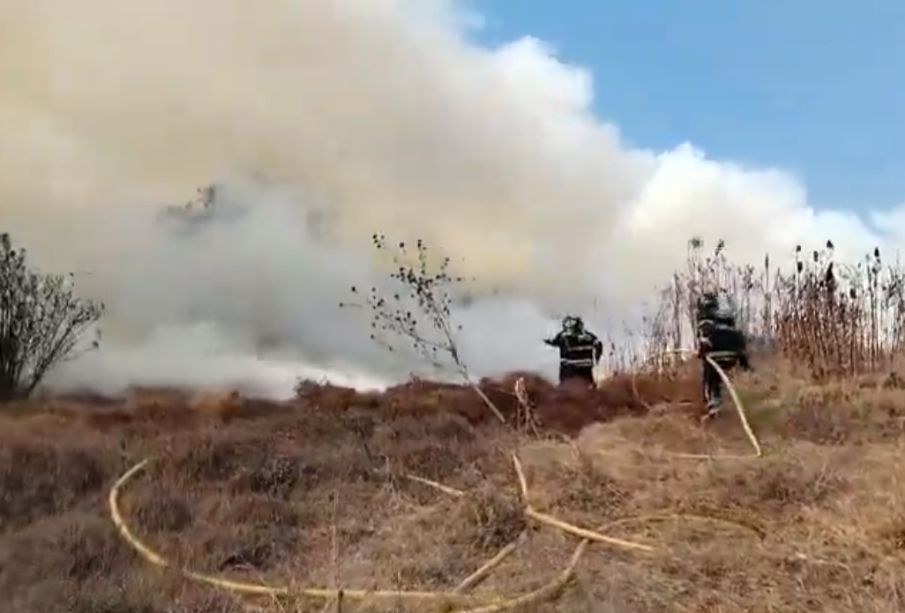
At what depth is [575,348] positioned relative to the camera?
1180 centimetres

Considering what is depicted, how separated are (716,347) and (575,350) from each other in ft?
9.01

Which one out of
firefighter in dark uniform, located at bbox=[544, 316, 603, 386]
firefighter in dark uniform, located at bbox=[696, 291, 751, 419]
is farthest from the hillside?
firefighter in dark uniform, located at bbox=[544, 316, 603, 386]

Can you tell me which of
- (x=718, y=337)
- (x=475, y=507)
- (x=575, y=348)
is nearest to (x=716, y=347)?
(x=718, y=337)

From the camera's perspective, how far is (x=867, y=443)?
7051mm

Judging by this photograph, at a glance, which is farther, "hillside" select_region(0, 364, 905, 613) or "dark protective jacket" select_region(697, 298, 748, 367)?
"dark protective jacket" select_region(697, 298, 748, 367)

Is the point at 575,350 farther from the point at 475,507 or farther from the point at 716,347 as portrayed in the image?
the point at 475,507

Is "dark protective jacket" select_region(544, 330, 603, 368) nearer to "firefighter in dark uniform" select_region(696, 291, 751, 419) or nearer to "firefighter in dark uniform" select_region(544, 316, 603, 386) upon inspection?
"firefighter in dark uniform" select_region(544, 316, 603, 386)

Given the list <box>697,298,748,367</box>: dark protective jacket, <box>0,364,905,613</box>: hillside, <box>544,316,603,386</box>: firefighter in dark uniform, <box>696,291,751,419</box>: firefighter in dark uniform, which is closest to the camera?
<box>0,364,905,613</box>: hillside

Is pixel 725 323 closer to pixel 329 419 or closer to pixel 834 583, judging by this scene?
pixel 329 419

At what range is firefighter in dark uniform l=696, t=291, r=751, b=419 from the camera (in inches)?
338

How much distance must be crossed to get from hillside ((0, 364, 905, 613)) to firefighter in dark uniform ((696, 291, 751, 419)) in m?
0.24

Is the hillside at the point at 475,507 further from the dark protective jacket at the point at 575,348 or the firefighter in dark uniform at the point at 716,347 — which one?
the dark protective jacket at the point at 575,348

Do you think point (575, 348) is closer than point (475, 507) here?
No

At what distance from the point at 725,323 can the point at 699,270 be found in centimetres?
430
